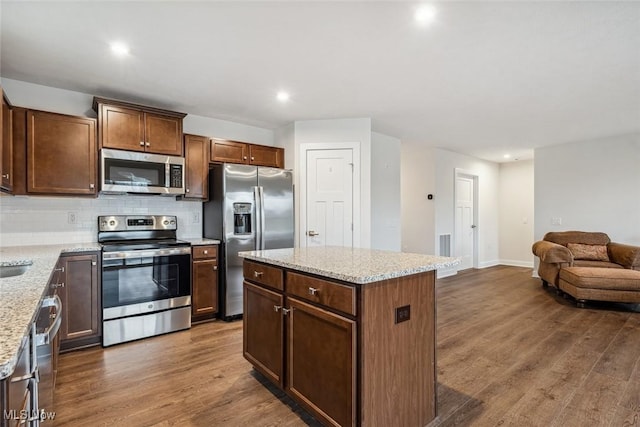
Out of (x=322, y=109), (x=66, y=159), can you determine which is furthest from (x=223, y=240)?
(x=322, y=109)

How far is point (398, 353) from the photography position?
170 cm

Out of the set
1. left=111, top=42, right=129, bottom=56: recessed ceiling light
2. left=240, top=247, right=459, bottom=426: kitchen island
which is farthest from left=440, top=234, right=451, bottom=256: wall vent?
left=111, top=42, right=129, bottom=56: recessed ceiling light

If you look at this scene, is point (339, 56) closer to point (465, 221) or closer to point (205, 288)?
point (205, 288)

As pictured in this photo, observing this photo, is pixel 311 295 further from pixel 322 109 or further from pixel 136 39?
pixel 322 109

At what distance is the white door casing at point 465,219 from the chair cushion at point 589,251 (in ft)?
6.62

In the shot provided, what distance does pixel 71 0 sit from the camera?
196cm

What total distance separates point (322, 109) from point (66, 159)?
8.53ft

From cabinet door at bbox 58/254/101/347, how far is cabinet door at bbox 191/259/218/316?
0.87 meters

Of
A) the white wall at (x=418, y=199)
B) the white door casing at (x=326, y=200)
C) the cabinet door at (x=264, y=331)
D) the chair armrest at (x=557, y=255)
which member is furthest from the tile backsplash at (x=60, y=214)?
the chair armrest at (x=557, y=255)

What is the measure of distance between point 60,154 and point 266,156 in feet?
7.08

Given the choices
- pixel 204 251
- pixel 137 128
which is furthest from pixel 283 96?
pixel 204 251

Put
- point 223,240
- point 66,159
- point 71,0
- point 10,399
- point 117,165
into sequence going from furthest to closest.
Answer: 1. point 223,240
2. point 117,165
3. point 66,159
4. point 71,0
5. point 10,399

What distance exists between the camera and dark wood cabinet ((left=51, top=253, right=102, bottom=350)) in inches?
111

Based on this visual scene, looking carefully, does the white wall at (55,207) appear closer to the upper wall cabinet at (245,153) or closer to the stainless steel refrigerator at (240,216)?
the stainless steel refrigerator at (240,216)
